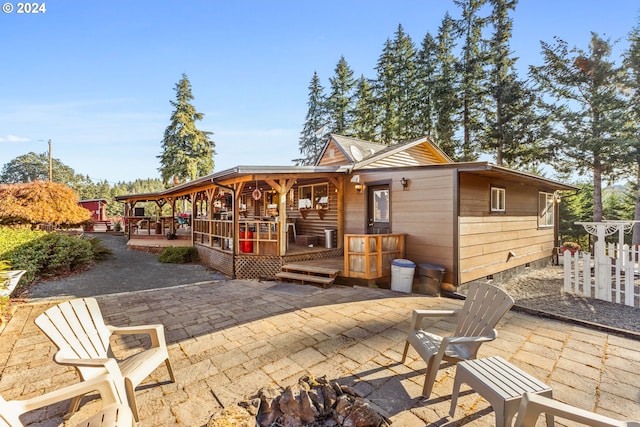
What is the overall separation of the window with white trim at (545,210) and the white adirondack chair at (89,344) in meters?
12.1

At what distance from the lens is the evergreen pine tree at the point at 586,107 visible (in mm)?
12398

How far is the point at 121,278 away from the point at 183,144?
18004 millimetres

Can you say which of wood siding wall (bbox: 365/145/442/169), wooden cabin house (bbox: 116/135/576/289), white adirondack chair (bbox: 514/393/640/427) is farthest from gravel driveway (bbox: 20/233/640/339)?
wood siding wall (bbox: 365/145/442/169)

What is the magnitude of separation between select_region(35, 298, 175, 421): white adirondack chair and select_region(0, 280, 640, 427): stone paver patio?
1.04 feet

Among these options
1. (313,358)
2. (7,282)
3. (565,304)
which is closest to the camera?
(313,358)

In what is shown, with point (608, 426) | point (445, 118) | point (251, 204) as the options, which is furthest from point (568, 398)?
A: point (445, 118)

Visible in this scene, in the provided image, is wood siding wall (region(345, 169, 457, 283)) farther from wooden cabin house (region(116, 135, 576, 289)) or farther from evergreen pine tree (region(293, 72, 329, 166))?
evergreen pine tree (region(293, 72, 329, 166))

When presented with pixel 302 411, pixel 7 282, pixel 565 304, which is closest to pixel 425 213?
pixel 565 304

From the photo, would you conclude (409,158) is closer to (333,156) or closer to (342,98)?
(333,156)

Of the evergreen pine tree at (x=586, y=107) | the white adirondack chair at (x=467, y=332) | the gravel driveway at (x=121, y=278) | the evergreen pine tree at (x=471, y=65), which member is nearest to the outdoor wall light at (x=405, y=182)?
the white adirondack chair at (x=467, y=332)

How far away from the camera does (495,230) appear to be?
747cm

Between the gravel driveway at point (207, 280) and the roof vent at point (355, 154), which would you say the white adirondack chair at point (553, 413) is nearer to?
the gravel driveway at point (207, 280)

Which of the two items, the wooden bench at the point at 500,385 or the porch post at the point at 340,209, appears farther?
the porch post at the point at 340,209

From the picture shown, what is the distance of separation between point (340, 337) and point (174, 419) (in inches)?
77.6
